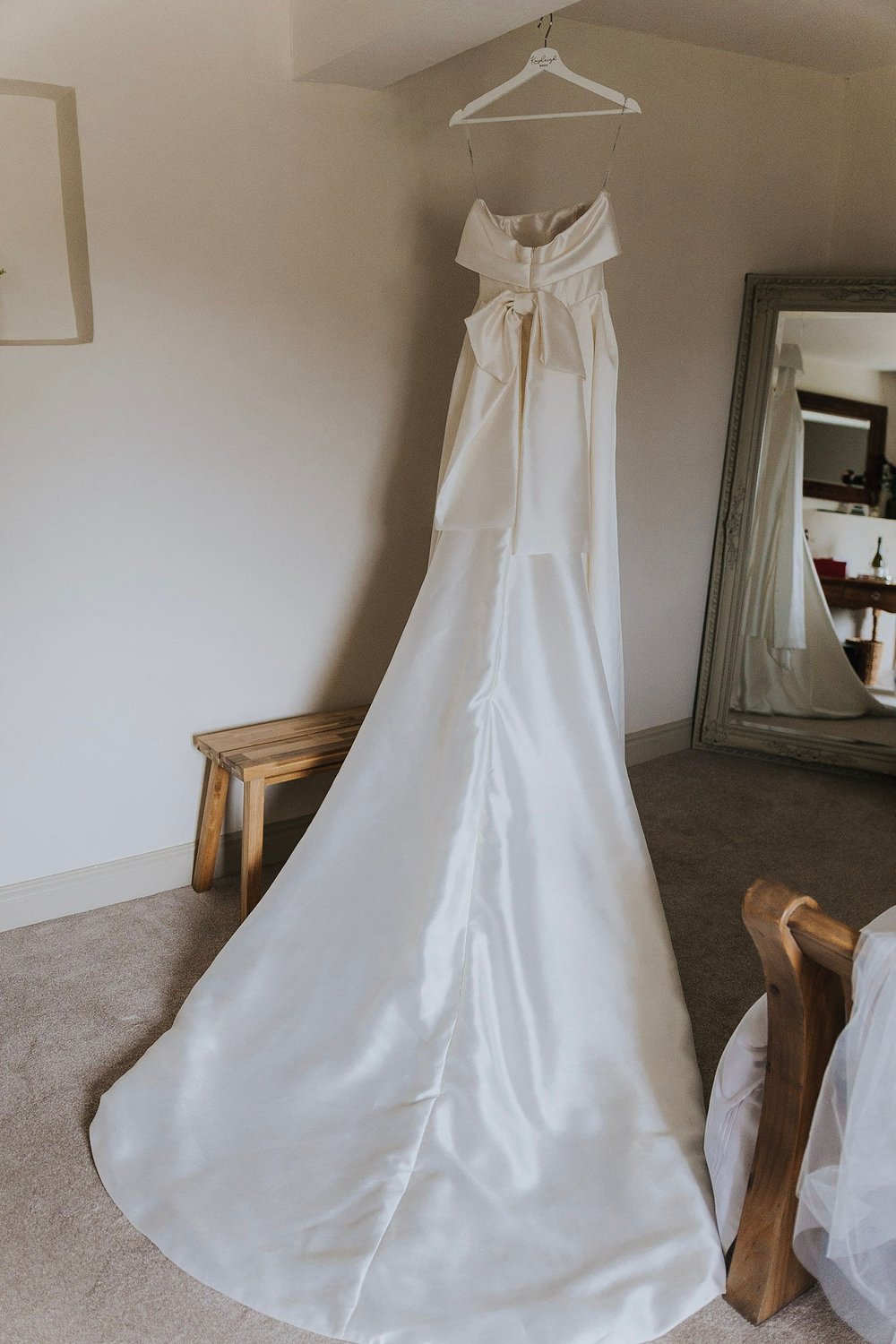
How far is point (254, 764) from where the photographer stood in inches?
109

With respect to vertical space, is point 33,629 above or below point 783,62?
below

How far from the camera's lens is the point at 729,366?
4.24 metres

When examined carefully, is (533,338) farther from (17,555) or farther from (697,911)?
(697,911)

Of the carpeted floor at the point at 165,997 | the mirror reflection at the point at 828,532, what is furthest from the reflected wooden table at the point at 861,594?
the carpeted floor at the point at 165,997

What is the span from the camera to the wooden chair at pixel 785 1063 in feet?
4.78

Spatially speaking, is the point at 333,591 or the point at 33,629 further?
the point at 333,591

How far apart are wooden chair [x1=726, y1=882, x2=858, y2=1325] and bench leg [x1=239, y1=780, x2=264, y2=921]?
1.51 metres

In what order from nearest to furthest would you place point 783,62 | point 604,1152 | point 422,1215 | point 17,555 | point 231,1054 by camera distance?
point 422,1215
point 604,1152
point 231,1054
point 17,555
point 783,62

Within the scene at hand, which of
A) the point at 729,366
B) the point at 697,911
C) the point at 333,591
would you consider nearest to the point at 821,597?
the point at 729,366

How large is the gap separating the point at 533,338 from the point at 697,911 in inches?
64.9

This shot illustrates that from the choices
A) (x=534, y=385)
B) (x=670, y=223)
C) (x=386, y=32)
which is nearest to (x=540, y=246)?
(x=534, y=385)

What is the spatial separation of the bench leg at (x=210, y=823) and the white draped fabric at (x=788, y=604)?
7.57ft

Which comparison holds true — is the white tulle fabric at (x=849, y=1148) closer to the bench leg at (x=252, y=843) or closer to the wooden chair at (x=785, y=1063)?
the wooden chair at (x=785, y=1063)

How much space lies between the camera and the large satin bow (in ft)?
8.02
